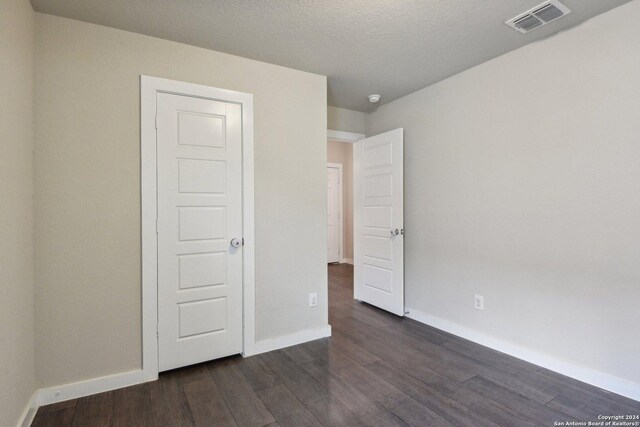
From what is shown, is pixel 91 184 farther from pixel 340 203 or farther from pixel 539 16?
pixel 340 203

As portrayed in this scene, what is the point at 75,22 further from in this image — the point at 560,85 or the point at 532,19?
the point at 560,85

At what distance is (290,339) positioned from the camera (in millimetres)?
2855

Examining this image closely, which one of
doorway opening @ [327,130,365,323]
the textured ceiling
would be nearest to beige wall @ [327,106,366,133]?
the textured ceiling

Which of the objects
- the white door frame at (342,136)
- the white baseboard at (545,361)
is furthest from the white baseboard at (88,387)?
the white door frame at (342,136)

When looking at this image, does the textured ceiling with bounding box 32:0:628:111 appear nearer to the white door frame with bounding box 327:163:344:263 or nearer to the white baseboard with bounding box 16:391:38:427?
the white baseboard with bounding box 16:391:38:427

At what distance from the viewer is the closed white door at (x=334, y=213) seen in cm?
679

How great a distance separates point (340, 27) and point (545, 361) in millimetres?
2918

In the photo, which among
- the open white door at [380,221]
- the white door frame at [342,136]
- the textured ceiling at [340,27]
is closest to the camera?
the textured ceiling at [340,27]

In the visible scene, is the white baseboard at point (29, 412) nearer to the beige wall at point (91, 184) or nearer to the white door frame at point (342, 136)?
the beige wall at point (91, 184)

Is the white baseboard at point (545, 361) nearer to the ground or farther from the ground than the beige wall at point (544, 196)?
nearer to the ground

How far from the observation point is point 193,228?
8.03 ft

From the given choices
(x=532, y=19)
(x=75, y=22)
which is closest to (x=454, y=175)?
(x=532, y=19)

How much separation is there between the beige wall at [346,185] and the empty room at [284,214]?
3660mm

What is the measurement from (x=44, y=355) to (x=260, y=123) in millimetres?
2224
